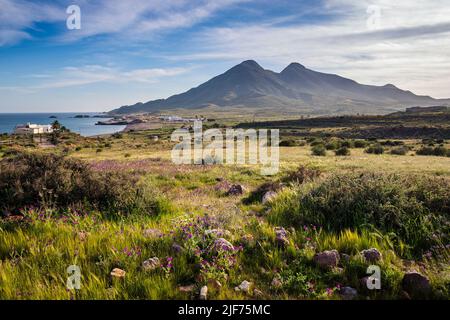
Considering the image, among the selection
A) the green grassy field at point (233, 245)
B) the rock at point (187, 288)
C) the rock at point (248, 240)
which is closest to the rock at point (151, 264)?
the green grassy field at point (233, 245)

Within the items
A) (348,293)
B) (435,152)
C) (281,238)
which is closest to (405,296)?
(348,293)

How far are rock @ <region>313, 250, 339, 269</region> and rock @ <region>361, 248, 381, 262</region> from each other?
38 centimetres

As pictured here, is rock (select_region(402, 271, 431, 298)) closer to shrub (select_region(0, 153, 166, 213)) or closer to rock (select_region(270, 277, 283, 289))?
rock (select_region(270, 277, 283, 289))

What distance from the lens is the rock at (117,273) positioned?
404 cm

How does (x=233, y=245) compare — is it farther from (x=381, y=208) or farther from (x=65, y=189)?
(x=65, y=189)

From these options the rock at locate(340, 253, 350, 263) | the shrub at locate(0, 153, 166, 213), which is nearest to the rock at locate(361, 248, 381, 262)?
the rock at locate(340, 253, 350, 263)

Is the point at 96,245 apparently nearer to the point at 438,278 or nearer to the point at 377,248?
the point at 377,248

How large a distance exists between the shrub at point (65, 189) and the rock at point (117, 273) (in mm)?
3017

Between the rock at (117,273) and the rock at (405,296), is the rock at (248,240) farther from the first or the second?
the rock at (405,296)

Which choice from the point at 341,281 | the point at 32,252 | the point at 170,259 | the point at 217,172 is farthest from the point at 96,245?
the point at 217,172

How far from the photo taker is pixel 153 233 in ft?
17.6

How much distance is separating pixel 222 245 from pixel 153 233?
4.54 feet

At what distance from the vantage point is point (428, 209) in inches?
232

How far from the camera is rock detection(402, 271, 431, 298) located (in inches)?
145
